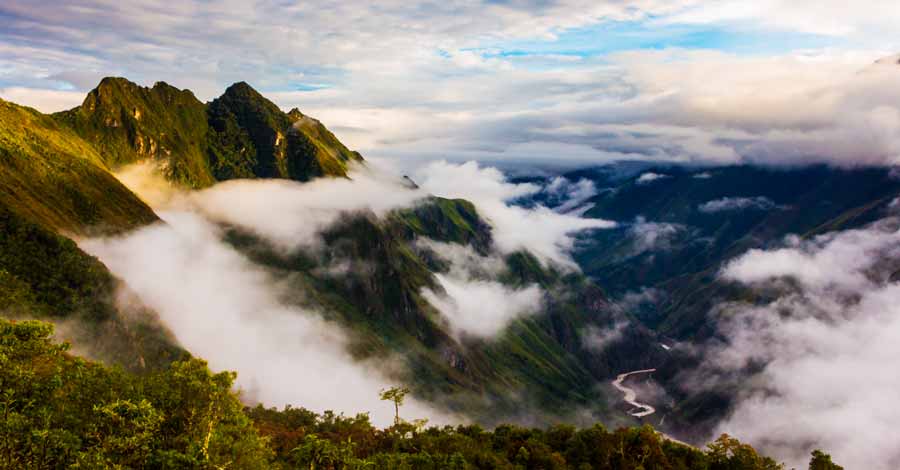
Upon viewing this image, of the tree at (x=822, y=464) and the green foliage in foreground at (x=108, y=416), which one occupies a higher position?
the tree at (x=822, y=464)

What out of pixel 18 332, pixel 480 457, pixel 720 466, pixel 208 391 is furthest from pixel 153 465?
pixel 720 466

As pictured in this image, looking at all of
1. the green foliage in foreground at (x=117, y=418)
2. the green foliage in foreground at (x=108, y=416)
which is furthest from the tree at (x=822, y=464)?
the green foliage in foreground at (x=108, y=416)

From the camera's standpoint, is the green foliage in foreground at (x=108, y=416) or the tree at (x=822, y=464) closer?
the green foliage in foreground at (x=108, y=416)

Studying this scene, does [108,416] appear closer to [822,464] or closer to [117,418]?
[117,418]

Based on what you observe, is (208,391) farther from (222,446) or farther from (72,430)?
(72,430)

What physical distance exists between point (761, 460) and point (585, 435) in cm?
4482

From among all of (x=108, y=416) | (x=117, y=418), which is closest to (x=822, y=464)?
(x=117, y=418)

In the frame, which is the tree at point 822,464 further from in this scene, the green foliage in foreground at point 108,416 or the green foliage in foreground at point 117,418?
the green foliage in foreground at point 108,416

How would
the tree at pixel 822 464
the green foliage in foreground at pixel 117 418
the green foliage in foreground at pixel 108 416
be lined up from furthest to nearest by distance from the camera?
1. the tree at pixel 822 464
2. the green foliage in foreground at pixel 117 418
3. the green foliage in foreground at pixel 108 416

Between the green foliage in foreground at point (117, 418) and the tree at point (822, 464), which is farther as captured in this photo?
the tree at point (822, 464)

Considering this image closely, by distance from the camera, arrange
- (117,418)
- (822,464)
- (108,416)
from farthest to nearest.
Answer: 1. (822,464)
2. (108,416)
3. (117,418)

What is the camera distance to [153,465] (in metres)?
63.7

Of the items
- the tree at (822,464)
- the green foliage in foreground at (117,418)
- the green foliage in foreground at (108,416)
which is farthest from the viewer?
the tree at (822,464)

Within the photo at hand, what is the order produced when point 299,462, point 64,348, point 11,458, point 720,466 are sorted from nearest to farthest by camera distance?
→ point 11,458 → point 64,348 → point 299,462 → point 720,466
